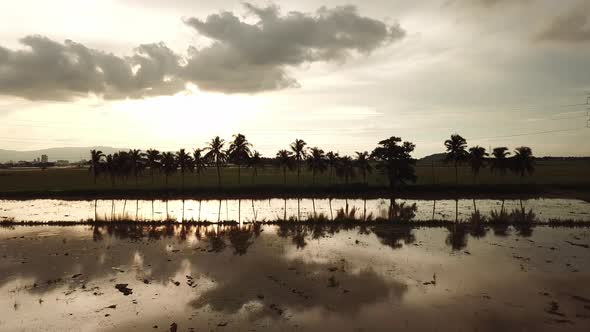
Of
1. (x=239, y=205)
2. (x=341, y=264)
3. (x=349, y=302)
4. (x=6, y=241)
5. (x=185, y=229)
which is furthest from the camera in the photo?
(x=239, y=205)

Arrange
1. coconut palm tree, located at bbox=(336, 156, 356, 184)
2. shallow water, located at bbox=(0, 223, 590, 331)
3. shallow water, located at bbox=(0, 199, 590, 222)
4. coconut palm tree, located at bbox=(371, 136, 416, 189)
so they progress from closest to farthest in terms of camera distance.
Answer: shallow water, located at bbox=(0, 223, 590, 331) < shallow water, located at bbox=(0, 199, 590, 222) < coconut palm tree, located at bbox=(371, 136, 416, 189) < coconut palm tree, located at bbox=(336, 156, 356, 184)

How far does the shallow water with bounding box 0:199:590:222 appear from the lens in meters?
47.4

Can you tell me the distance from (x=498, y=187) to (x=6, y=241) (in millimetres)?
77885

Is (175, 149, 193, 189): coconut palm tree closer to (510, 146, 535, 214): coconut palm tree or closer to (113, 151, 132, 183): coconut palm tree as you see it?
(113, 151, 132, 183): coconut palm tree

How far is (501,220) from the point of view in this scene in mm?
41688

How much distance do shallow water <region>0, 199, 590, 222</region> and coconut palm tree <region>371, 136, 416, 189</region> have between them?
12332 mm

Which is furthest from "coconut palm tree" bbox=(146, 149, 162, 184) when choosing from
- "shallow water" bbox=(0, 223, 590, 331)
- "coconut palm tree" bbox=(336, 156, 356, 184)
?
"shallow water" bbox=(0, 223, 590, 331)

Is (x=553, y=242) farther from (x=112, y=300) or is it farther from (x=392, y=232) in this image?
(x=112, y=300)

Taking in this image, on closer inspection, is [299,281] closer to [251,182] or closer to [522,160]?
[251,182]

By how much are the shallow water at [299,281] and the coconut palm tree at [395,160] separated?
3919cm

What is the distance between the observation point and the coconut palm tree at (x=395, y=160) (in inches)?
2997

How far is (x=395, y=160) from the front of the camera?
76750 millimetres

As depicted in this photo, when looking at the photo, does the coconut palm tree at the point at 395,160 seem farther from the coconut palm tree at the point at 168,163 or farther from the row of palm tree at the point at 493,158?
the coconut palm tree at the point at 168,163

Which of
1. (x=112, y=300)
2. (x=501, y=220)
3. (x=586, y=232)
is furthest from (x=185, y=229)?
(x=586, y=232)
